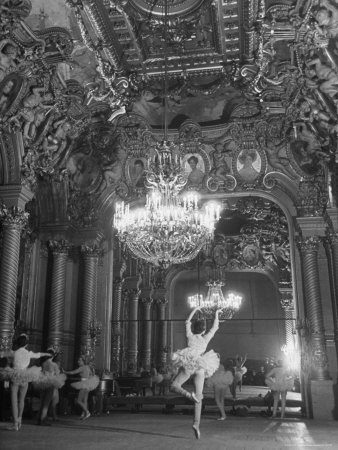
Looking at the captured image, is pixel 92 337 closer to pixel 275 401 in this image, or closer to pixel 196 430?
pixel 275 401

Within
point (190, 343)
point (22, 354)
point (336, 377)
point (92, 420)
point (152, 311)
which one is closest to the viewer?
point (190, 343)

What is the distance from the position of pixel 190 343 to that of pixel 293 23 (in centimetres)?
507

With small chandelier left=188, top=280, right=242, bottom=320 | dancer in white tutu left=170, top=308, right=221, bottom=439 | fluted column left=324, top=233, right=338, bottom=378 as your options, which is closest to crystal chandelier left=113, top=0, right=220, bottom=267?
dancer in white tutu left=170, top=308, right=221, bottom=439

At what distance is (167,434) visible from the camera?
7301 mm

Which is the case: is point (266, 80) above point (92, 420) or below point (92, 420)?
above

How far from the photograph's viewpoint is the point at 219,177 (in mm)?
11859

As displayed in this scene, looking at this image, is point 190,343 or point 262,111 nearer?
point 190,343

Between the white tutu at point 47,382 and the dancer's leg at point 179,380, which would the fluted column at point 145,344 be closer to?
the white tutu at point 47,382

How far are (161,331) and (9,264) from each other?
508 inches

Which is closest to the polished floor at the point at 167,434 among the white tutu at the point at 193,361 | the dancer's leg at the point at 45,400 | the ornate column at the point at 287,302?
the dancer's leg at the point at 45,400

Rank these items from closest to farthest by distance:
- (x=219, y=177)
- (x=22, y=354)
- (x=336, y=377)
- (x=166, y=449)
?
(x=166, y=449) → (x=22, y=354) → (x=336, y=377) → (x=219, y=177)

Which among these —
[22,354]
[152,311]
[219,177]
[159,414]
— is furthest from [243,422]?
[152,311]

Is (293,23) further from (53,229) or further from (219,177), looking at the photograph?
(53,229)

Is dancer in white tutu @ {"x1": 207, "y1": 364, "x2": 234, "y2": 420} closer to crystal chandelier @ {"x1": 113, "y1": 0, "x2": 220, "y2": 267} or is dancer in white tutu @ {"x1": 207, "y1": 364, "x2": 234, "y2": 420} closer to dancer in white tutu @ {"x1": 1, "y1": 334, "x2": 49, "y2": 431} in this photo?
crystal chandelier @ {"x1": 113, "y1": 0, "x2": 220, "y2": 267}
